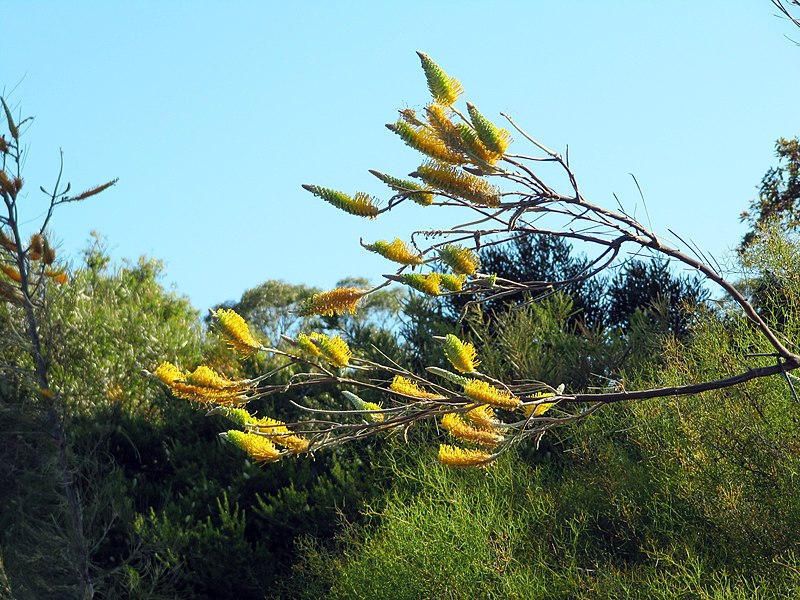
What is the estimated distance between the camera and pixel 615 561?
21.4 feet

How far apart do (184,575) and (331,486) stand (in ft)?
5.07

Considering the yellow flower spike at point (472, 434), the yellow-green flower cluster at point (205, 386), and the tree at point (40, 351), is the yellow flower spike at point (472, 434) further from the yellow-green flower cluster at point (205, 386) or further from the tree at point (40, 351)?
the tree at point (40, 351)

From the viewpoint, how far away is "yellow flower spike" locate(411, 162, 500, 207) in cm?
247

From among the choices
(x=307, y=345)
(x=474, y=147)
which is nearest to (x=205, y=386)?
(x=307, y=345)

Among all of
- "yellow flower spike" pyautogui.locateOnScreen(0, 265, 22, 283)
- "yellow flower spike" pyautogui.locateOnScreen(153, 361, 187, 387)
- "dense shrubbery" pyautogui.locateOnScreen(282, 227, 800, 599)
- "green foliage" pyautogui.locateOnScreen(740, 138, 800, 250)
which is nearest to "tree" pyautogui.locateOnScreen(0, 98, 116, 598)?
"yellow flower spike" pyautogui.locateOnScreen(0, 265, 22, 283)

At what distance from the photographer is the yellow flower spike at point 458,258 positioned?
8.66 ft

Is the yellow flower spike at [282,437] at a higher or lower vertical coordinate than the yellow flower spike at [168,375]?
lower

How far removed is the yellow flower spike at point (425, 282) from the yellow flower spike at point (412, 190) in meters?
0.21

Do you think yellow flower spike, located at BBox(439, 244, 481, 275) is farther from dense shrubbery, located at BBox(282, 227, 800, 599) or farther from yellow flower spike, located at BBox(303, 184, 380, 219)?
dense shrubbery, located at BBox(282, 227, 800, 599)

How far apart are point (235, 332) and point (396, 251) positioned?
56 cm

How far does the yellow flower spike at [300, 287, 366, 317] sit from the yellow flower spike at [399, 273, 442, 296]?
138mm

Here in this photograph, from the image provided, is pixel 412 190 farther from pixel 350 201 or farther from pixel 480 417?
pixel 480 417

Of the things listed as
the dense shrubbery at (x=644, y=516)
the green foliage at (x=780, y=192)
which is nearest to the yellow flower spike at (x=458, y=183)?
the dense shrubbery at (x=644, y=516)

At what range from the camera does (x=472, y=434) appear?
9.59 feet
